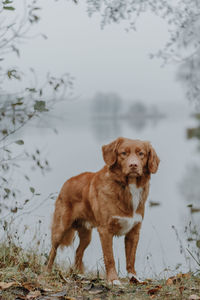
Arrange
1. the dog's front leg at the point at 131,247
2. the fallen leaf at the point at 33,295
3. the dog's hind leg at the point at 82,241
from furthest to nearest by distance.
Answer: the dog's hind leg at the point at 82,241 → the dog's front leg at the point at 131,247 → the fallen leaf at the point at 33,295

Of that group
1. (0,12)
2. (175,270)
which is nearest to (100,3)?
(0,12)

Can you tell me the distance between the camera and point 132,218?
535 cm

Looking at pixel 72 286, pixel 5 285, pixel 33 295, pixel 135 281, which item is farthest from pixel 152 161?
pixel 5 285

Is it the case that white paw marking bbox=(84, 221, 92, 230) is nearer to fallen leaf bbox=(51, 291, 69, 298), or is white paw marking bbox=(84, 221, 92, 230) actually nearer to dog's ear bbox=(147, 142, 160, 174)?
dog's ear bbox=(147, 142, 160, 174)

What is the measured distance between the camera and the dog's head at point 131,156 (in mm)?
5086

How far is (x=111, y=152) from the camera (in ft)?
17.3

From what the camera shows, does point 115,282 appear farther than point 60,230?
No

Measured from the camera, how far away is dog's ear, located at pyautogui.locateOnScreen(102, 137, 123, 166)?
17.3 feet

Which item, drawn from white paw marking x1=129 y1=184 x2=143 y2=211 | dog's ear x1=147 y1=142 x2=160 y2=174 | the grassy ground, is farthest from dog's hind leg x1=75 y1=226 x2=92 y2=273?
dog's ear x1=147 y1=142 x2=160 y2=174

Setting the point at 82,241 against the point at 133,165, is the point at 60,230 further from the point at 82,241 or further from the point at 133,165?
the point at 133,165

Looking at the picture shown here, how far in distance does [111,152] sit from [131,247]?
46.6 inches

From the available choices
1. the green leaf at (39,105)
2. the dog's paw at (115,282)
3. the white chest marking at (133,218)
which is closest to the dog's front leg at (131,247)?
the white chest marking at (133,218)

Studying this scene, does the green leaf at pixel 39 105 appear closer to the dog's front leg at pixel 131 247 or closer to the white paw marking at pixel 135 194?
the white paw marking at pixel 135 194

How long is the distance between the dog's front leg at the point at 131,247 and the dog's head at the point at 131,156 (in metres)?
0.73
